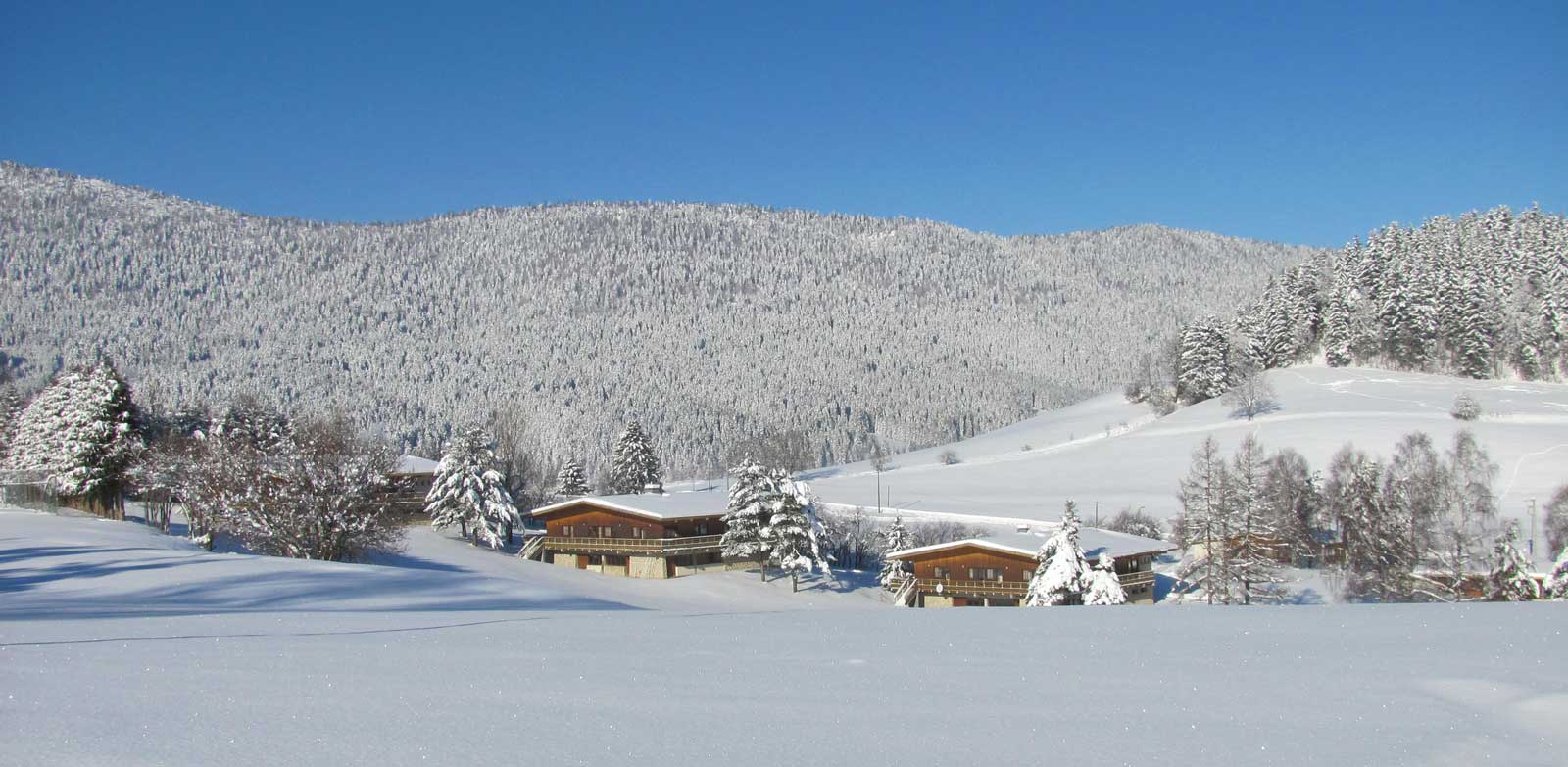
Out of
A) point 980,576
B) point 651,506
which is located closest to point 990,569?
point 980,576

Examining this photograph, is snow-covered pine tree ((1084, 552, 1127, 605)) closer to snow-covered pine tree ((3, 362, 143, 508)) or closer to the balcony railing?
the balcony railing

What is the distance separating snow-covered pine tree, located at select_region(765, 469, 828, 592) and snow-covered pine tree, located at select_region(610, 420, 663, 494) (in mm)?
31808

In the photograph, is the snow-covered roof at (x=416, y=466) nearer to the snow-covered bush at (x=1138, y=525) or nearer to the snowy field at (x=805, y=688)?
the snow-covered bush at (x=1138, y=525)

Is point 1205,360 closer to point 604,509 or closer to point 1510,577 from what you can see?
point 1510,577

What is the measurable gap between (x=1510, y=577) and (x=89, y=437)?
56.3 metres

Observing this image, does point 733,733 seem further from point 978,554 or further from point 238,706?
point 978,554

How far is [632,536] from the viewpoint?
5059cm

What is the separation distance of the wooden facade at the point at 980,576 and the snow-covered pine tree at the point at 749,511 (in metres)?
7.16

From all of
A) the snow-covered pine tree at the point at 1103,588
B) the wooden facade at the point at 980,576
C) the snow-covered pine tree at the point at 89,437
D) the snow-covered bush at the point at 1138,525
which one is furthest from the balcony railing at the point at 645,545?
the snow-covered bush at the point at 1138,525

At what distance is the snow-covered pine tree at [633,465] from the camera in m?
78.2

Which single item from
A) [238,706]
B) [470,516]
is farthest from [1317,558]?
[238,706]

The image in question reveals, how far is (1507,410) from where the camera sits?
73.4 m

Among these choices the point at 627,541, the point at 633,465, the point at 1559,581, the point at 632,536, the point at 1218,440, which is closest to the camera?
the point at 1559,581

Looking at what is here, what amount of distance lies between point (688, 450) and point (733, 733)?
16721 cm
